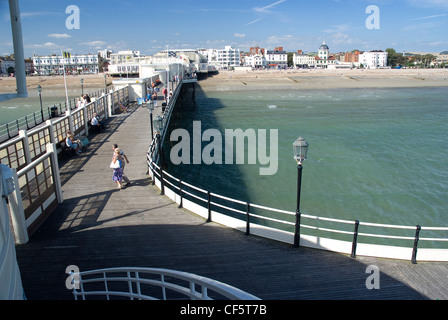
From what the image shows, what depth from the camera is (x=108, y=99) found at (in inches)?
1012

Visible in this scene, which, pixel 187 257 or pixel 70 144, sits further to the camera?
pixel 70 144

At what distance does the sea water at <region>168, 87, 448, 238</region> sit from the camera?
49.2 feet

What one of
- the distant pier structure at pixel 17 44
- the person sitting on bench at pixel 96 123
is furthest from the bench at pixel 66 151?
the distant pier structure at pixel 17 44

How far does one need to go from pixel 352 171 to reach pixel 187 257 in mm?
14992

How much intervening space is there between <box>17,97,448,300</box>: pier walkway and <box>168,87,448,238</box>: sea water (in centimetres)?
681

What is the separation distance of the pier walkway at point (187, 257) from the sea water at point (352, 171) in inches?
268

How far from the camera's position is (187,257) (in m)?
7.43

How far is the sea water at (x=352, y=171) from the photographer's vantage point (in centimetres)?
1498

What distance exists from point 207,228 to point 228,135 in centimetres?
2171

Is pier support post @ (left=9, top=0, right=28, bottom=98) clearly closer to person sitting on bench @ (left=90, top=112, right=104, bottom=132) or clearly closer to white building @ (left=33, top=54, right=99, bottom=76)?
person sitting on bench @ (left=90, top=112, right=104, bottom=132)

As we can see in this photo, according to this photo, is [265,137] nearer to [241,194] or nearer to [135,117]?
[135,117]

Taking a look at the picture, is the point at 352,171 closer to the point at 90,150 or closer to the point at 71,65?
the point at 90,150

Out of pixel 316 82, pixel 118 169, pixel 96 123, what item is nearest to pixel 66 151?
pixel 96 123
